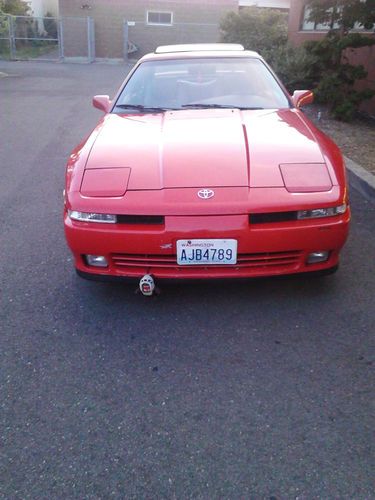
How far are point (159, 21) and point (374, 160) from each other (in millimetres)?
23007

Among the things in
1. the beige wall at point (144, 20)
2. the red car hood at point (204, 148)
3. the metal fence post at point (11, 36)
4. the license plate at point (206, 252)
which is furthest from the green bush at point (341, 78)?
the metal fence post at point (11, 36)

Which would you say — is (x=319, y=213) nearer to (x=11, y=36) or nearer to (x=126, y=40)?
(x=126, y=40)

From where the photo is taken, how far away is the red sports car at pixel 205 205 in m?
2.66

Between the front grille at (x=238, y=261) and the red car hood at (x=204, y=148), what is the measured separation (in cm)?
40

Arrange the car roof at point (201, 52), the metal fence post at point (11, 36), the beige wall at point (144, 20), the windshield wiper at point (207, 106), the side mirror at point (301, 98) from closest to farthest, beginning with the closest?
the windshield wiper at point (207, 106)
the side mirror at point (301, 98)
the car roof at point (201, 52)
the metal fence post at point (11, 36)
the beige wall at point (144, 20)

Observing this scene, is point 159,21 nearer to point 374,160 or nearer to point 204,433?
point 374,160

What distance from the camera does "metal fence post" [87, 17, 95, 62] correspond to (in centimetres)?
2392

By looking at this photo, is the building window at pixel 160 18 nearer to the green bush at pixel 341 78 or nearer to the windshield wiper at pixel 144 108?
the green bush at pixel 341 78

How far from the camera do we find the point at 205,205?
267cm

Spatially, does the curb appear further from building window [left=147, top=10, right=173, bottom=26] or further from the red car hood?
building window [left=147, top=10, right=173, bottom=26]

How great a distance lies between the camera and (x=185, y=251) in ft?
8.77

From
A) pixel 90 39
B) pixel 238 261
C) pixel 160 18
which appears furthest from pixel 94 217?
pixel 160 18

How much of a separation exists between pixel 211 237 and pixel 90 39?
24.8 meters

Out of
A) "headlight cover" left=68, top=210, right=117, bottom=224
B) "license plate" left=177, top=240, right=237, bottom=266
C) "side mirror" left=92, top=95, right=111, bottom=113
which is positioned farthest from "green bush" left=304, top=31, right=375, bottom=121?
"headlight cover" left=68, top=210, right=117, bottom=224
